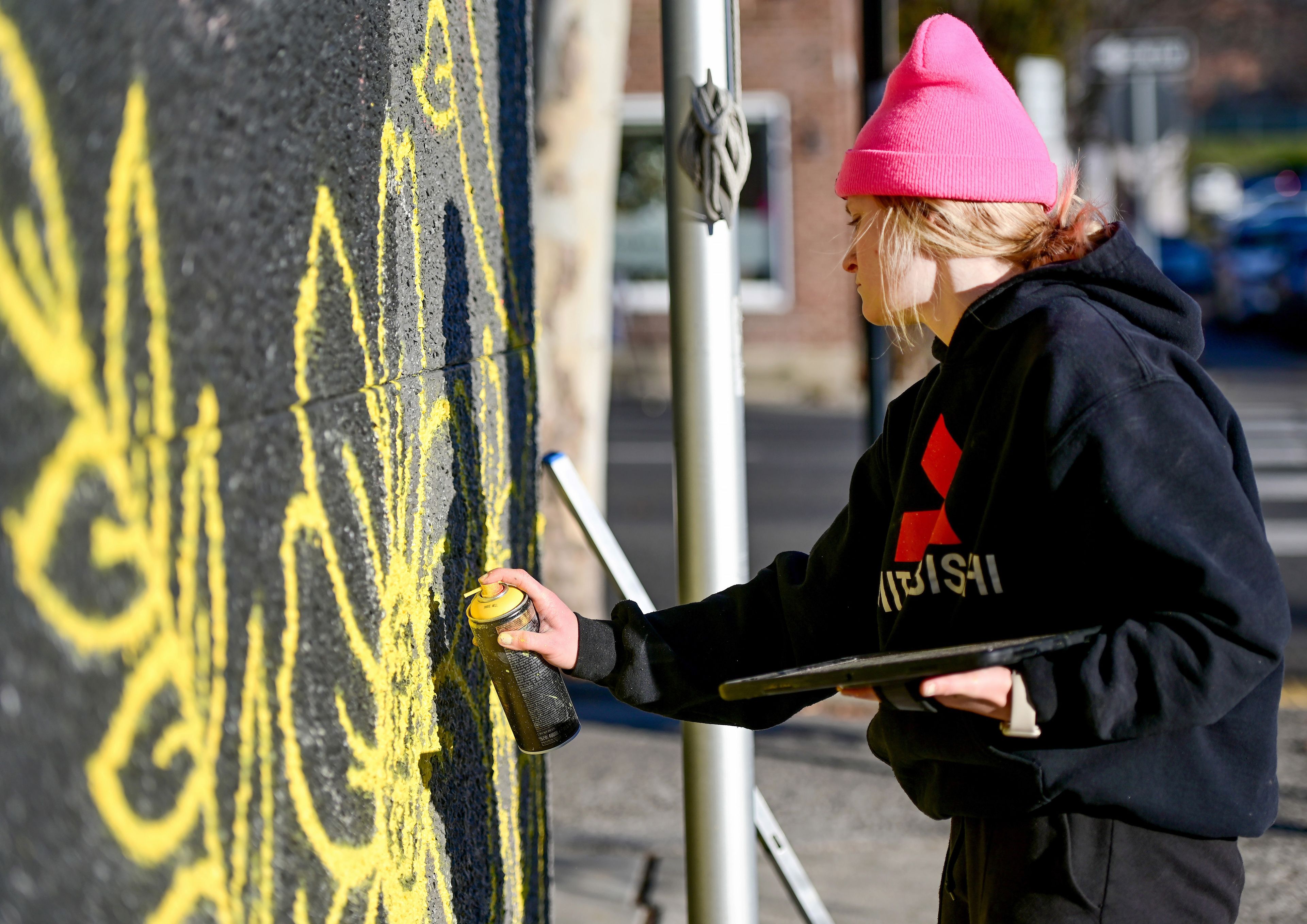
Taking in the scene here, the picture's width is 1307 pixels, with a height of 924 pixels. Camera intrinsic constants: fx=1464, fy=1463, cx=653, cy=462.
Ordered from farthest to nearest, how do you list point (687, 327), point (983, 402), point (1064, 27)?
point (1064, 27)
point (687, 327)
point (983, 402)

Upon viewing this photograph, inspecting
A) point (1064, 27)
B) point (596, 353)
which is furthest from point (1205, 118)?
point (596, 353)

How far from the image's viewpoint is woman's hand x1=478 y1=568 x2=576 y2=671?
1.83 meters

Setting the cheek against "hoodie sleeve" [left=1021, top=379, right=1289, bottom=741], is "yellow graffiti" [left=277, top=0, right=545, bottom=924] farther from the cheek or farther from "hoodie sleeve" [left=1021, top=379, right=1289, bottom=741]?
"hoodie sleeve" [left=1021, top=379, right=1289, bottom=741]

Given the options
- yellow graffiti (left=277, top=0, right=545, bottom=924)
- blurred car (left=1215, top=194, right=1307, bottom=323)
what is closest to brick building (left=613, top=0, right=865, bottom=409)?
blurred car (left=1215, top=194, right=1307, bottom=323)

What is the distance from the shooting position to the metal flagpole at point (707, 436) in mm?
2457

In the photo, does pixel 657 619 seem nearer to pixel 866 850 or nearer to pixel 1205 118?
pixel 866 850

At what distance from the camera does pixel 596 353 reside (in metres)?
5.73

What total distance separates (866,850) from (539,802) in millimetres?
1771

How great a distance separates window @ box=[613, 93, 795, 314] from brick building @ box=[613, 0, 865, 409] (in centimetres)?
2

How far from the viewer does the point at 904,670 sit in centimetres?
145

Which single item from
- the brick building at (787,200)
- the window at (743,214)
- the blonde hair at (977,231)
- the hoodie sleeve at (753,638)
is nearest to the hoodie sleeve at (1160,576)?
the blonde hair at (977,231)

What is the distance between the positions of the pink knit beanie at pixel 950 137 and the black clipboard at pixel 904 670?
564mm

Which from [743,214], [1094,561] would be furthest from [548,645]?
[743,214]

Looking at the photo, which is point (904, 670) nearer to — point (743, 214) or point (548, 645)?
point (548, 645)
